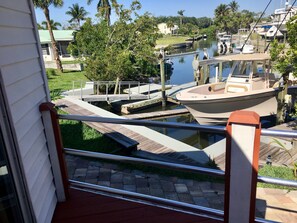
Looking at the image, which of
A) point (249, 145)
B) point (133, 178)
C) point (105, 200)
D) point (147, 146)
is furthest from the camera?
point (147, 146)

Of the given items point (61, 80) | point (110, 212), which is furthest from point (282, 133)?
point (61, 80)

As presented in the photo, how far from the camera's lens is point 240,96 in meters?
7.70

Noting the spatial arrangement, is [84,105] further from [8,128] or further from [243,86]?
[8,128]

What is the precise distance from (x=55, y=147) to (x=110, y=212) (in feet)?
→ 2.45

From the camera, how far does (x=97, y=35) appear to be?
45.4 feet

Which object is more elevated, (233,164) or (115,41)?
(115,41)

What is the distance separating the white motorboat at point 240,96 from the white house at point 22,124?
21.1 ft

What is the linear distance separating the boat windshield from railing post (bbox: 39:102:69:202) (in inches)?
295

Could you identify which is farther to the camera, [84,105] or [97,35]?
[97,35]

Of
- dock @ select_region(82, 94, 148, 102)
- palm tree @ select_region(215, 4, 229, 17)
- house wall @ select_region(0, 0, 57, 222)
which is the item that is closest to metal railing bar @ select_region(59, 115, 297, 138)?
house wall @ select_region(0, 0, 57, 222)

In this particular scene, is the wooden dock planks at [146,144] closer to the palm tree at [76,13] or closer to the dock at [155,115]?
the dock at [155,115]

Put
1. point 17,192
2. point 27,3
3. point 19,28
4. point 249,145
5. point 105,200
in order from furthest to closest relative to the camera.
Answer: point 105,200 < point 27,3 < point 19,28 < point 17,192 < point 249,145

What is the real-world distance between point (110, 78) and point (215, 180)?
1028 cm

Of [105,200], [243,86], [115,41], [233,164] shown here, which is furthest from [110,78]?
[233,164]
